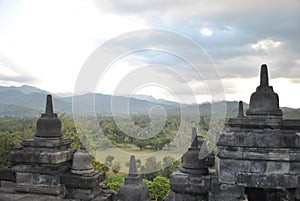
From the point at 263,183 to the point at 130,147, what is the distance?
4.18 meters

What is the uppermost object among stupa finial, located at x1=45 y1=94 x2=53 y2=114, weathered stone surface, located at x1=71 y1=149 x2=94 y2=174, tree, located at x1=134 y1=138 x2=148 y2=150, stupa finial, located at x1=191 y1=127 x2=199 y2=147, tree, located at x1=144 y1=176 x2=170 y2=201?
stupa finial, located at x1=45 y1=94 x2=53 y2=114

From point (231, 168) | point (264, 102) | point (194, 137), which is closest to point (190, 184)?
point (231, 168)

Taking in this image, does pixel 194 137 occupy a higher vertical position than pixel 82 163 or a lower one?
higher

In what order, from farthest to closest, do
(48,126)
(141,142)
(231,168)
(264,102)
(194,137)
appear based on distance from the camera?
(141,142) < (48,126) < (194,137) < (264,102) < (231,168)

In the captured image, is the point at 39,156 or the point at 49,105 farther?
the point at 49,105

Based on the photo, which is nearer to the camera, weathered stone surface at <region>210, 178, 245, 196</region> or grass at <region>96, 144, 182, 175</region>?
weathered stone surface at <region>210, 178, 245, 196</region>

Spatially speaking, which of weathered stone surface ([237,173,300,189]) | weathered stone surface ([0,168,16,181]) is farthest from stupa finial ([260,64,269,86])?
weathered stone surface ([0,168,16,181])

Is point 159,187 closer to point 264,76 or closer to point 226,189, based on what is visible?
point 226,189

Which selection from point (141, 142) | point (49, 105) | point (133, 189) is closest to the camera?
point (133, 189)

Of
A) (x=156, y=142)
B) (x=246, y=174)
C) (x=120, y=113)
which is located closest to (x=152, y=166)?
(x=156, y=142)

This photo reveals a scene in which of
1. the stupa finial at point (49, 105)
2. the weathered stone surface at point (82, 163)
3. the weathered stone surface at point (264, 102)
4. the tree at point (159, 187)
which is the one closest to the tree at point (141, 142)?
the weathered stone surface at point (82, 163)

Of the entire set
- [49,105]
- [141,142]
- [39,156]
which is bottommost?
[39,156]

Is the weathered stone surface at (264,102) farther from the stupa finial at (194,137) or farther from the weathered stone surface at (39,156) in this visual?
the weathered stone surface at (39,156)

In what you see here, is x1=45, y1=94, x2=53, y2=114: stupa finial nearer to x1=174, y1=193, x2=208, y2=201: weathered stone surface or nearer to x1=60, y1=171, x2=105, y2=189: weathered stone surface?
x1=60, y1=171, x2=105, y2=189: weathered stone surface
